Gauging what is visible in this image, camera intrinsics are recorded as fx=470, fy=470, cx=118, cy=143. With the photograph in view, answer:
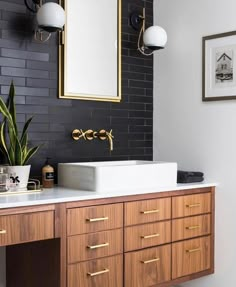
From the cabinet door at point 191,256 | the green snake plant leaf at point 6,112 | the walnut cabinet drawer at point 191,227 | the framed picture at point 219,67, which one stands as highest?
the framed picture at point 219,67

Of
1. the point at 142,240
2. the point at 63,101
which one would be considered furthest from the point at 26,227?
the point at 63,101

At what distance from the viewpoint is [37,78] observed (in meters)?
2.58

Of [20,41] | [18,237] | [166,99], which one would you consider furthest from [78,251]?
[166,99]

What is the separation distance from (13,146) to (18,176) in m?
0.15

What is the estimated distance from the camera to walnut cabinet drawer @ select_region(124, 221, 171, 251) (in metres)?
2.38

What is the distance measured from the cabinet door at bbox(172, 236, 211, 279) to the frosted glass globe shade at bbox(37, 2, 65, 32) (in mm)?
1348

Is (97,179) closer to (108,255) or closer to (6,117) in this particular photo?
(108,255)

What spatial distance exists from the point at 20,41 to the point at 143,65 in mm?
955

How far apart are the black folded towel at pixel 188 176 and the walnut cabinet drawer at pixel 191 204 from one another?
11cm

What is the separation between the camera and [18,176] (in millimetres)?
2293

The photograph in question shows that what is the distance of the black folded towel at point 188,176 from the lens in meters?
2.78

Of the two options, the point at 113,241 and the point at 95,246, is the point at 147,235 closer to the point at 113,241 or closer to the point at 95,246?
the point at 113,241

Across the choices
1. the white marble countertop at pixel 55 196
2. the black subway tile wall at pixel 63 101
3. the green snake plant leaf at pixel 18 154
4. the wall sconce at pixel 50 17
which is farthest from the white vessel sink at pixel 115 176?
the wall sconce at pixel 50 17

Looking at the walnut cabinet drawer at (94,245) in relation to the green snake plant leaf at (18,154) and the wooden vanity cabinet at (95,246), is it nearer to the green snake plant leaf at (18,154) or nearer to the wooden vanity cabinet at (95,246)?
the wooden vanity cabinet at (95,246)
